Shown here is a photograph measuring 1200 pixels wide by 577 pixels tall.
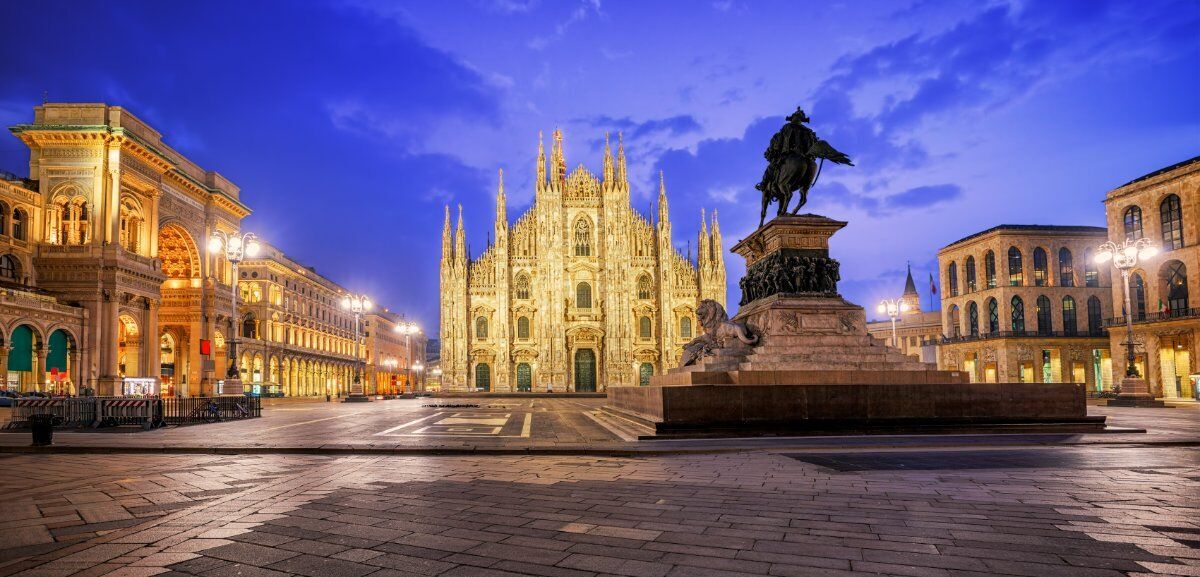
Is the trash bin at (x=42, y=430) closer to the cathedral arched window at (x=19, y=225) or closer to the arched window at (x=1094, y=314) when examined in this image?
the cathedral arched window at (x=19, y=225)

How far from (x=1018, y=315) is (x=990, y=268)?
4.15m

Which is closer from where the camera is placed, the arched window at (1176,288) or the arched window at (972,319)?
the arched window at (1176,288)

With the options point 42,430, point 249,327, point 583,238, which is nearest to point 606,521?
point 42,430

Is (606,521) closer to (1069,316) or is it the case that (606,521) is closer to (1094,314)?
(1069,316)

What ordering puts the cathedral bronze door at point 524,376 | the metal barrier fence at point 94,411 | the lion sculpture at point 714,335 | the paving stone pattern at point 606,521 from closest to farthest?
1. the paving stone pattern at point 606,521
2. the lion sculpture at point 714,335
3. the metal barrier fence at point 94,411
4. the cathedral bronze door at point 524,376

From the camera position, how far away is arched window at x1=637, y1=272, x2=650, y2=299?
64188 millimetres

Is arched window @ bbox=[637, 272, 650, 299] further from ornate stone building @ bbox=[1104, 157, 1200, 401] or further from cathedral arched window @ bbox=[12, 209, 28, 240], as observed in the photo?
cathedral arched window @ bbox=[12, 209, 28, 240]

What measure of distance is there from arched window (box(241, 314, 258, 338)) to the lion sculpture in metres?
54.1

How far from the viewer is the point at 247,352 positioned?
57.2m

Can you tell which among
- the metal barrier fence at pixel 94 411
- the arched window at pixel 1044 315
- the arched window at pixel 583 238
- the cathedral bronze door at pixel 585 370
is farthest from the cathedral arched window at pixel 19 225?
the arched window at pixel 1044 315

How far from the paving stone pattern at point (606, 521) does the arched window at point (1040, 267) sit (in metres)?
53.0

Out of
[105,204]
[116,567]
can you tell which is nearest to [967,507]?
[116,567]

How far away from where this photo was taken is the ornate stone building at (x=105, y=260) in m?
34.2

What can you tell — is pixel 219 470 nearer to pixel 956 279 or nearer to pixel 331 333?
pixel 956 279
